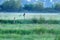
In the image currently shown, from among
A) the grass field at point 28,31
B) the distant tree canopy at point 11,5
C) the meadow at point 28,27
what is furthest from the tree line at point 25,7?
the grass field at point 28,31

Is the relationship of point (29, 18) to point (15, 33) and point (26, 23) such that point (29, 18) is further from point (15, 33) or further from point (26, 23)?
point (15, 33)

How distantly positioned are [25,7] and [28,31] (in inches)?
20.1

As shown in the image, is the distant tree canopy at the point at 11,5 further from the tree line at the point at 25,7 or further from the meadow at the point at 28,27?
the meadow at the point at 28,27

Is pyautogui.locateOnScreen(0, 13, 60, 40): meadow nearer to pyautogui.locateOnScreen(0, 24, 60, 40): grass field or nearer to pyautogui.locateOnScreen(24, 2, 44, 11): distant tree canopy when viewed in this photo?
pyautogui.locateOnScreen(0, 24, 60, 40): grass field

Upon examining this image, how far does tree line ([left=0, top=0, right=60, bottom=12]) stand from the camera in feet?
9.30

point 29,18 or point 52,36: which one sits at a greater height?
point 29,18

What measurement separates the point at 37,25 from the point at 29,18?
0.75 feet

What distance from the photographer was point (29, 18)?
113 inches

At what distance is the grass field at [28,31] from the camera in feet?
8.71

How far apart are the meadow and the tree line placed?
111mm

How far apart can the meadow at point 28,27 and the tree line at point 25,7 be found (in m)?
0.11

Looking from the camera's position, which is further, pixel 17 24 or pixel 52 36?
pixel 17 24

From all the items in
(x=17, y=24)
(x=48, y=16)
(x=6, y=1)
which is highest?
(x=6, y=1)

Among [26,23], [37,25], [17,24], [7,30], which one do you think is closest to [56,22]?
[37,25]
